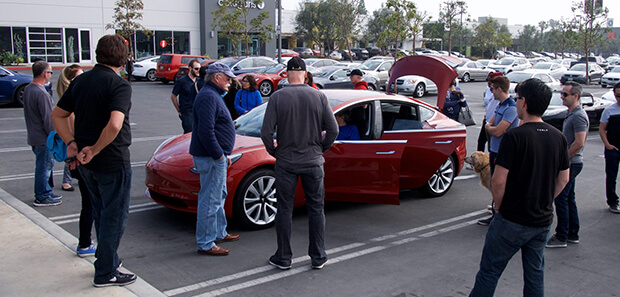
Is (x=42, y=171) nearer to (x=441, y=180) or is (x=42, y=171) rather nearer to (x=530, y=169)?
(x=441, y=180)

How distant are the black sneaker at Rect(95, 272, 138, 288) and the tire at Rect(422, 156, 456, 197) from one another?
4.46 meters

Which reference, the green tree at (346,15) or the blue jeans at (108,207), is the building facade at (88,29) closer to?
the green tree at (346,15)

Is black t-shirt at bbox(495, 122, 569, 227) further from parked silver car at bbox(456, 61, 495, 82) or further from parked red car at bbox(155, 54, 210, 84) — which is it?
parked silver car at bbox(456, 61, 495, 82)

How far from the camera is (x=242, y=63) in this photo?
2664 centimetres

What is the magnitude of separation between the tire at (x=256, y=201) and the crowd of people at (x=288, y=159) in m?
0.36

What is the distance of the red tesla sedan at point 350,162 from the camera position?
5867 mm

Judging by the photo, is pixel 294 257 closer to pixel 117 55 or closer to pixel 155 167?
pixel 155 167

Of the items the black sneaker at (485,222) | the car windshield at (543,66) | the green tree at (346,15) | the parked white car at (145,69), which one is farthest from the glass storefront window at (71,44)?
the black sneaker at (485,222)

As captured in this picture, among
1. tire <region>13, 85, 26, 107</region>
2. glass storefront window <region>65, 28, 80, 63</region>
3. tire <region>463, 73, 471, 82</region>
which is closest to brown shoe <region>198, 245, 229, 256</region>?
tire <region>13, 85, 26, 107</region>

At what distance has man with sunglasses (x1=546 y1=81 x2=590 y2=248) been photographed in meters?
5.71

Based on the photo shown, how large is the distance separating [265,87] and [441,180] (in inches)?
628

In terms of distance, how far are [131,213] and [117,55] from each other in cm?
306

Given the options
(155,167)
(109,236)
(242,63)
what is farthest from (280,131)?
(242,63)

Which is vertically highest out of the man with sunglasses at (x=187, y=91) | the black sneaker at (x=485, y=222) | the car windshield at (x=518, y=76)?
the car windshield at (x=518, y=76)
